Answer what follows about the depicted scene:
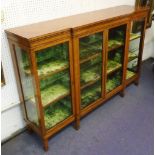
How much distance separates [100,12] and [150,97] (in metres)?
1.39

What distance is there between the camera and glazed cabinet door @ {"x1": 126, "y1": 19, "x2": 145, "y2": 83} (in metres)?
2.83

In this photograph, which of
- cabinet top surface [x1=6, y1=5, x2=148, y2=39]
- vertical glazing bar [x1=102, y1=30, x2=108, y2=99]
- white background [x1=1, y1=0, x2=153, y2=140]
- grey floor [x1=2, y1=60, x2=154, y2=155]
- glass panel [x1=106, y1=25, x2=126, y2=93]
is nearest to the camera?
cabinet top surface [x1=6, y1=5, x2=148, y2=39]

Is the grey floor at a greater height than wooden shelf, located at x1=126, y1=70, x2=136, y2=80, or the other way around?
wooden shelf, located at x1=126, y1=70, x2=136, y2=80

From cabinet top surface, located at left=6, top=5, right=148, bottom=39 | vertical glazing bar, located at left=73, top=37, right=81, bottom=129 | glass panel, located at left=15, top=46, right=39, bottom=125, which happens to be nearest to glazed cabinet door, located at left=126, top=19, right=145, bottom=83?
cabinet top surface, located at left=6, top=5, right=148, bottom=39

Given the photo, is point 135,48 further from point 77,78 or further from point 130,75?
point 77,78

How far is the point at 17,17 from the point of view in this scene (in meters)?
1.84

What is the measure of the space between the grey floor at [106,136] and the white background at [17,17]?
24 cm

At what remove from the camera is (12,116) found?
86.2 inches

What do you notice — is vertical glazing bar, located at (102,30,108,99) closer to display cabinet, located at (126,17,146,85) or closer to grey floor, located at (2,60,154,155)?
grey floor, located at (2,60,154,155)

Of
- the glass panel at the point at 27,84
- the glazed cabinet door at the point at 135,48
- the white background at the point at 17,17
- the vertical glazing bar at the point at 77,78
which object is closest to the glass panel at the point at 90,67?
the vertical glazing bar at the point at 77,78

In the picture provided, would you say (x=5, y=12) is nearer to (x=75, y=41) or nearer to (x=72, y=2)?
(x=75, y=41)

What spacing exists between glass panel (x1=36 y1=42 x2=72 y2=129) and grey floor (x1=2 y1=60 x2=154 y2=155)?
241 mm

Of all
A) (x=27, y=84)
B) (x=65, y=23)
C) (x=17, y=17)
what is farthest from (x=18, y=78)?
(x=65, y=23)

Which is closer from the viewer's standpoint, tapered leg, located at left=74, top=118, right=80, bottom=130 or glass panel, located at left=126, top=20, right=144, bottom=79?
tapered leg, located at left=74, top=118, right=80, bottom=130
